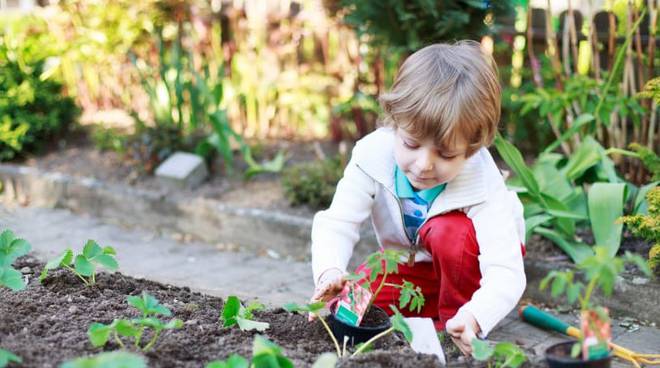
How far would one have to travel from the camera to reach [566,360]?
161 cm

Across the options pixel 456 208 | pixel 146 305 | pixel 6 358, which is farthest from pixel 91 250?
pixel 456 208

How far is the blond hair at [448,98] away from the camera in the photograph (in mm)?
2105

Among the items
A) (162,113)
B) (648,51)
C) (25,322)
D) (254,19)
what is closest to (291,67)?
(254,19)

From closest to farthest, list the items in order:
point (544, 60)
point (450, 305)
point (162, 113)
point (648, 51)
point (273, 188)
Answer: point (450, 305), point (648, 51), point (544, 60), point (273, 188), point (162, 113)

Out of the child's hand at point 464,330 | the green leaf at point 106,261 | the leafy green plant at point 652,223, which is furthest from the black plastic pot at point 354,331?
the leafy green plant at point 652,223

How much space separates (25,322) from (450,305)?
1259 mm

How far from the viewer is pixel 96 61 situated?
5621mm

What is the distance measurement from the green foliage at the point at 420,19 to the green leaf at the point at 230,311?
1.85 m

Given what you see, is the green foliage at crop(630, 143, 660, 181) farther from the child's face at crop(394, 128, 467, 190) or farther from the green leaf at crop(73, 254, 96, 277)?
the green leaf at crop(73, 254, 96, 277)

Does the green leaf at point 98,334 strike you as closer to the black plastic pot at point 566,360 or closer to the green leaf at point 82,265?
the green leaf at point 82,265

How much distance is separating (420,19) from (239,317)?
2053 mm

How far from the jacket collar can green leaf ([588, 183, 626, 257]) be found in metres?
0.77

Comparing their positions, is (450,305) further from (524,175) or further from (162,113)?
(162,113)

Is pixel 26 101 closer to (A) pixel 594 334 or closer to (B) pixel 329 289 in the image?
(B) pixel 329 289
